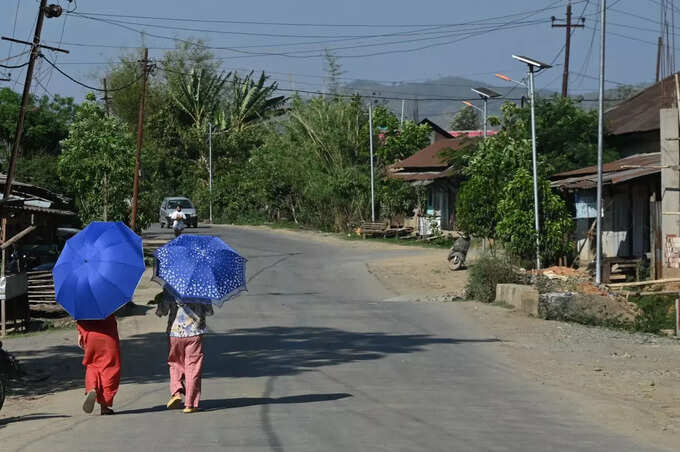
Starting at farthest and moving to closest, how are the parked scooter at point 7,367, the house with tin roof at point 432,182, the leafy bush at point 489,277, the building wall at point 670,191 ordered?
the house with tin roof at point 432,182
the leafy bush at point 489,277
the building wall at point 670,191
the parked scooter at point 7,367

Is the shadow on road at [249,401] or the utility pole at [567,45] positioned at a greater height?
the utility pole at [567,45]

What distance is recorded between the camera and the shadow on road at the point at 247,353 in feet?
44.4

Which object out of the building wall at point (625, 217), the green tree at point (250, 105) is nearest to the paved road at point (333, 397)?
the building wall at point (625, 217)

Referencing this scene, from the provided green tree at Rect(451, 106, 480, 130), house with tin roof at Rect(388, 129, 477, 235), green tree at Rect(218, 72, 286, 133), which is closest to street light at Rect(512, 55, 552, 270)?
house with tin roof at Rect(388, 129, 477, 235)

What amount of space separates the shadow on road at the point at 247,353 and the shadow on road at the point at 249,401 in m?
2.14

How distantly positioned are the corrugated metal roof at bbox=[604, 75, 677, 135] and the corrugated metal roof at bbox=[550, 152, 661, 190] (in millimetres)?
921

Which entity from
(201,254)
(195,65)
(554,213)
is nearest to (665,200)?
(554,213)

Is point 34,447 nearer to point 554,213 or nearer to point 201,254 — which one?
point 201,254

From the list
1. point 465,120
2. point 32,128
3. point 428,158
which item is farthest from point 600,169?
point 465,120

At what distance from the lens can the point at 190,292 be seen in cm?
981

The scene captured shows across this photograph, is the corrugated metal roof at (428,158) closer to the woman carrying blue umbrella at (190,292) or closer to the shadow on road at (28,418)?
the woman carrying blue umbrella at (190,292)

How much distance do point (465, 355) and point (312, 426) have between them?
259 inches

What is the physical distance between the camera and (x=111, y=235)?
32.0 feet

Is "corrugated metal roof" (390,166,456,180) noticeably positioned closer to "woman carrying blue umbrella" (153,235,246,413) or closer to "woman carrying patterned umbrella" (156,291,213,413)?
"woman carrying blue umbrella" (153,235,246,413)
